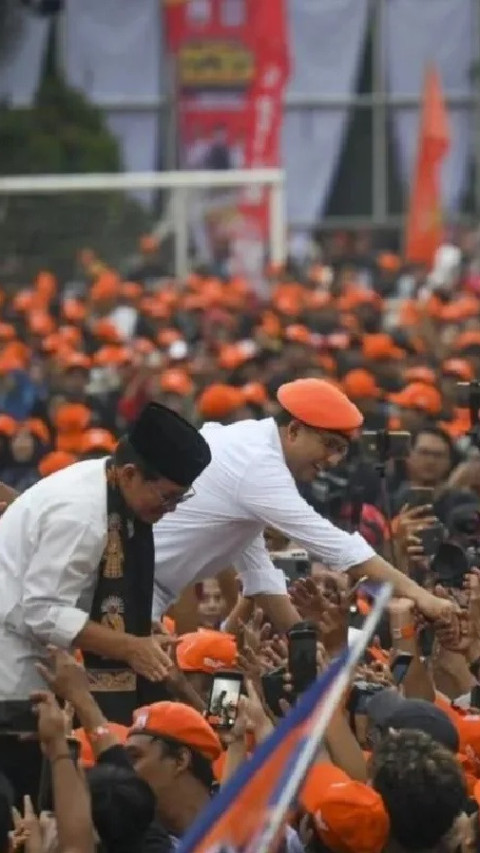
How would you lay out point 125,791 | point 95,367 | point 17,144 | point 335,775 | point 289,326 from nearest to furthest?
point 125,791 → point 335,775 → point 95,367 → point 289,326 → point 17,144

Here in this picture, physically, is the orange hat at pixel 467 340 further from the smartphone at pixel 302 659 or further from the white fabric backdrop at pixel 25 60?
the white fabric backdrop at pixel 25 60

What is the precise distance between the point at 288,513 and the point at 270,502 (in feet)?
0.22

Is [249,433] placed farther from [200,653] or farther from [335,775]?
[335,775]

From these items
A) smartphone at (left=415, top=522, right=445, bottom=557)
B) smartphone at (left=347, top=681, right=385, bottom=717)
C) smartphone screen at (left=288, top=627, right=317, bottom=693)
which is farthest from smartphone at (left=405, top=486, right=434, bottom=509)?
smartphone screen at (left=288, top=627, right=317, bottom=693)

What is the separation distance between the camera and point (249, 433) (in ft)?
30.5

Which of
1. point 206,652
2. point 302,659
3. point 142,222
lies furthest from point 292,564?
point 142,222

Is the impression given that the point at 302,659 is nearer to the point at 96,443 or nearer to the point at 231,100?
the point at 96,443

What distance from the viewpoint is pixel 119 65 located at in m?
38.0

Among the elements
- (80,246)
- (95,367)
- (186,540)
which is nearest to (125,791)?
(186,540)

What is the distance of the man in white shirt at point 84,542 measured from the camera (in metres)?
7.54

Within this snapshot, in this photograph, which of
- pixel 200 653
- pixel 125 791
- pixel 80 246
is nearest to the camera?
pixel 125 791

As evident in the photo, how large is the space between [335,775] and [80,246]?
1942 centimetres

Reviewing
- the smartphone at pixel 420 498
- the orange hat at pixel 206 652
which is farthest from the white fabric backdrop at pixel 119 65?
the orange hat at pixel 206 652

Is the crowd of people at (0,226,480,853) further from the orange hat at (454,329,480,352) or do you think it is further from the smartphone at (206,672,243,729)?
the orange hat at (454,329,480,352)
